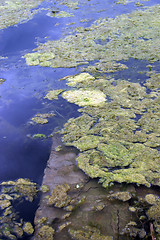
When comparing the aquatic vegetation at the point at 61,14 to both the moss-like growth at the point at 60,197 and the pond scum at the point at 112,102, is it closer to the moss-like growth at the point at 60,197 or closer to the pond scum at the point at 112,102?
the pond scum at the point at 112,102

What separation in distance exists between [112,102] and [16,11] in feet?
20.0

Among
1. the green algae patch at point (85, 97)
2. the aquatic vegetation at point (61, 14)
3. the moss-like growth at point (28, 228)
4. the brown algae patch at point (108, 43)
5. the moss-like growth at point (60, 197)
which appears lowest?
the moss-like growth at point (28, 228)

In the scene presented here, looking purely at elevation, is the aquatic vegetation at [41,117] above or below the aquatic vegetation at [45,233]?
below

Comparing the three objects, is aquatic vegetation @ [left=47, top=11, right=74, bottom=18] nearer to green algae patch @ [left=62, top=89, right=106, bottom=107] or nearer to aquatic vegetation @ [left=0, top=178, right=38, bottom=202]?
green algae patch @ [left=62, top=89, right=106, bottom=107]

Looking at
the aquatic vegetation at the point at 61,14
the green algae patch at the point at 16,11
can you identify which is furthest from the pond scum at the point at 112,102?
the green algae patch at the point at 16,11

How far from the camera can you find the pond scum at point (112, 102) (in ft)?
8.87

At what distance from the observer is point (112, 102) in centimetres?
387

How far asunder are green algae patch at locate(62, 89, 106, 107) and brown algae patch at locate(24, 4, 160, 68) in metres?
0.92

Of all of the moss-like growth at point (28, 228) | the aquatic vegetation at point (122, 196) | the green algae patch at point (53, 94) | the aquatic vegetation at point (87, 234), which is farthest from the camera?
the green algae patch at point (53, 94)

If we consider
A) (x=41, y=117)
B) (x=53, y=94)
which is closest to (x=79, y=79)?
(x=53, y=94)

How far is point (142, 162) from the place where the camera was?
2.77 meters

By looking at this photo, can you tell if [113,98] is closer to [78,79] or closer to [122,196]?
[78,79]

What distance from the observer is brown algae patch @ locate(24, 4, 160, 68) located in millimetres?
5125

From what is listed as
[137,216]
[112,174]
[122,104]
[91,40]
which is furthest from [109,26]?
[137,216]
